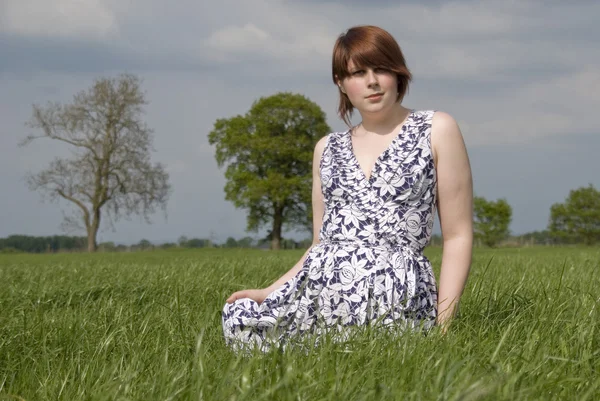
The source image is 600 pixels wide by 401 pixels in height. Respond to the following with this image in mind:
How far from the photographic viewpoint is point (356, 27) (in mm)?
3719

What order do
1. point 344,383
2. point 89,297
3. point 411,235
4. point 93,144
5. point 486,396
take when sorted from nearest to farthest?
point 486,396
point 344,383
point 411,235
point 89,297
point 93,144

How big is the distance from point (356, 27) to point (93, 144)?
35627 millimetres

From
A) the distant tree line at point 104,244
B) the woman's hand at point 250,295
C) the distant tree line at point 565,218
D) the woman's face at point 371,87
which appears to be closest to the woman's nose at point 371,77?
the woman's face at point 371,87

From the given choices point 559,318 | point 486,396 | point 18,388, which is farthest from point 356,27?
point 18,388

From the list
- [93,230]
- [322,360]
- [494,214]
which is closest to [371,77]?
[322,360]

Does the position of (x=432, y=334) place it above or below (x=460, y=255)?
below

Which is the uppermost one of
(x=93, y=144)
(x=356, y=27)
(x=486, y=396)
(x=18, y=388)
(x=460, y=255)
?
(x=93, y=144)

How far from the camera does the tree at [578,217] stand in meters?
54.8

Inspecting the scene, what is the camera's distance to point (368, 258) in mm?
3584

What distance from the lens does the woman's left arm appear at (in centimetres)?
367

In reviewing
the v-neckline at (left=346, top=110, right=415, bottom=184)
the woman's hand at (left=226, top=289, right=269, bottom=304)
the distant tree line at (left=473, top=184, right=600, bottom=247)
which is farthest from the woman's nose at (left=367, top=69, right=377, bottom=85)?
the distant tree line at (left=473, top=184, right=600, bottom=247)

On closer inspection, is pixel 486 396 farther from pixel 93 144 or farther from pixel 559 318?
pixel 93 144

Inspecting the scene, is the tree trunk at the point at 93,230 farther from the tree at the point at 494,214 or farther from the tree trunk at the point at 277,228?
the tree at the point at 494,214

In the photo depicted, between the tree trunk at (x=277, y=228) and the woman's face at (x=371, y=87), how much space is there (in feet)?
121
